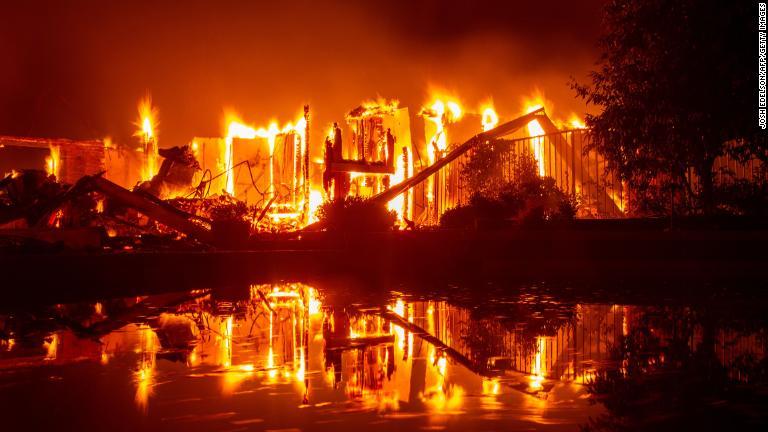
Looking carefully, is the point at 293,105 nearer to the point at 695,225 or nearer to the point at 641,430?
the point at 695,225

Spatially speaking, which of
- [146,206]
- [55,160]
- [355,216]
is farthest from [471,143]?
[55,160]

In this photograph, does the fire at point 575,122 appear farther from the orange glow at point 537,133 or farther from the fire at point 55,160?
the fire at point 55,160

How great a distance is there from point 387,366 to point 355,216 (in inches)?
479

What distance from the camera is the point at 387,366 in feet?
16.9

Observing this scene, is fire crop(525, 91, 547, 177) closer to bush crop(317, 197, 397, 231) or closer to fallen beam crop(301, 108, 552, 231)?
fallen beam crop(301, 108, 552, 231)

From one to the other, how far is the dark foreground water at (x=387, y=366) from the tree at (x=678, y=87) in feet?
20.0

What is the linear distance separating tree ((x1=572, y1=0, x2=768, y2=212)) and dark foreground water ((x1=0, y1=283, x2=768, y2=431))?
20.0 feet

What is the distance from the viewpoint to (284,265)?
13.5 m

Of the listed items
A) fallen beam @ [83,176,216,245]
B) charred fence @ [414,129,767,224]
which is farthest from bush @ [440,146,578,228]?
fallen beam @ [83,176,216,245]

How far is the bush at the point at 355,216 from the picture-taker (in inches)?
674

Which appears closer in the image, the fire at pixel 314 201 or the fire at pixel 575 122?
the fire at pixel 314 201

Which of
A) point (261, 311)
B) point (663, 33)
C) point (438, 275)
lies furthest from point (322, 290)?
point (663, 33)

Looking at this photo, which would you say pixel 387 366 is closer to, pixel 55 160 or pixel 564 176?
pixel 564 176

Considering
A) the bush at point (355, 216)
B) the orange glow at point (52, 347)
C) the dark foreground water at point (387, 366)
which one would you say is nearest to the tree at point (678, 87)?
the bush at point (355, 216)
